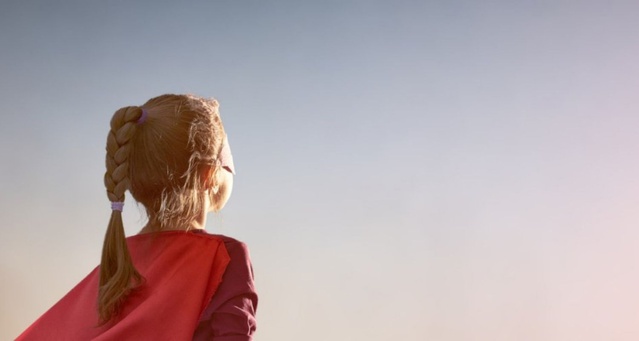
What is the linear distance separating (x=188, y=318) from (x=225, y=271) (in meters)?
0.15

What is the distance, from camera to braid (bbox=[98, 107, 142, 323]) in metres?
1.98

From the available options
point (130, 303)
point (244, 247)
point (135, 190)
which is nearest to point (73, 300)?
point (130, 303)

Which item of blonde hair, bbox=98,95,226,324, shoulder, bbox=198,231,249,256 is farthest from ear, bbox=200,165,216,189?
shoulder, bbox=198,231,249,256

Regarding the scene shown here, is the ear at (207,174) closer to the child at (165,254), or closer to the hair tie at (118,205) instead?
the child at (165,254)

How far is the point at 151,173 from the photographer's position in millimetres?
2020

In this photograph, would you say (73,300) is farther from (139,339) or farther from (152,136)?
(152,136)

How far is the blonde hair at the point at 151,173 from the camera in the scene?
1997 millimetres

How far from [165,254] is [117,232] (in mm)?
128

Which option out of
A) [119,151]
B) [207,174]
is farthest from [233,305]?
[119,151]

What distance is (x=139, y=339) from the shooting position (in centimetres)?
193

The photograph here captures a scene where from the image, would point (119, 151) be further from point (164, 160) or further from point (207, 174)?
point (207, 174)

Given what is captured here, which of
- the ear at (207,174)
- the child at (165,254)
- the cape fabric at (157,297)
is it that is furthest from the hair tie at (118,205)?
the ear at (207,174)

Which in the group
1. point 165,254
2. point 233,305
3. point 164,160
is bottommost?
point 233,305

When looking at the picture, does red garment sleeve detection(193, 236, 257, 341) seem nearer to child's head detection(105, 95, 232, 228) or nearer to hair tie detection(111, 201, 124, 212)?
child's head detection(105, 95, 232, 228)
